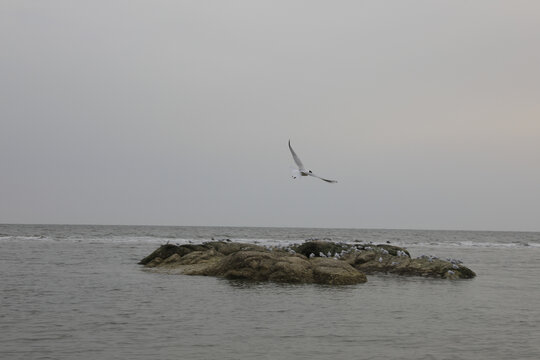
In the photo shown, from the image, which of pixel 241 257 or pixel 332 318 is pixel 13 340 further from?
pixel 241 257

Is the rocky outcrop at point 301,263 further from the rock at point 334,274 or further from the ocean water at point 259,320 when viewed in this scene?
the ocean water at point 259,320

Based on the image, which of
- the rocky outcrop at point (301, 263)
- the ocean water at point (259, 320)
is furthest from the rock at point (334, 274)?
the ocean water at point (259, 320)

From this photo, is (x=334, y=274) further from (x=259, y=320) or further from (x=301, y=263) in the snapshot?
(x=259, y=320)

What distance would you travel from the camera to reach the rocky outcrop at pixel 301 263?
17.0 m

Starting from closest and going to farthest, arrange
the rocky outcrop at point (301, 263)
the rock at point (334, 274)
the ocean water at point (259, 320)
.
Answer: the ocean water at point (259, 320) → the rock at point (334, 274) → the rocky outcrop at point (301, 263)

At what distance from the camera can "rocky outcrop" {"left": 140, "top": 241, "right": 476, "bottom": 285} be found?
1703 centimetres

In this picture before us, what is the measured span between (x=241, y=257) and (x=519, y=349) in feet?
35.4

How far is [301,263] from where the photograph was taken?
57.4ft

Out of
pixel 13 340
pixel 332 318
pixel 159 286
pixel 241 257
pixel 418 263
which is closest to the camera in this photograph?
pixel 13 340

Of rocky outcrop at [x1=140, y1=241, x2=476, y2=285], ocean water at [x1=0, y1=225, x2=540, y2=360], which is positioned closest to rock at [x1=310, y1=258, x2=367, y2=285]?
rocky outcrop at [x1=140, y1=241, x2=476, y2=285]

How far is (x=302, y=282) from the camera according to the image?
54.8 ft

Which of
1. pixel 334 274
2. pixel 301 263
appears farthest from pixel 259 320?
pixel 301 263

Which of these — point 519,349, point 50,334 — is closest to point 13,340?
point 50,334

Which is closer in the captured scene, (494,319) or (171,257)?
(494,319)
